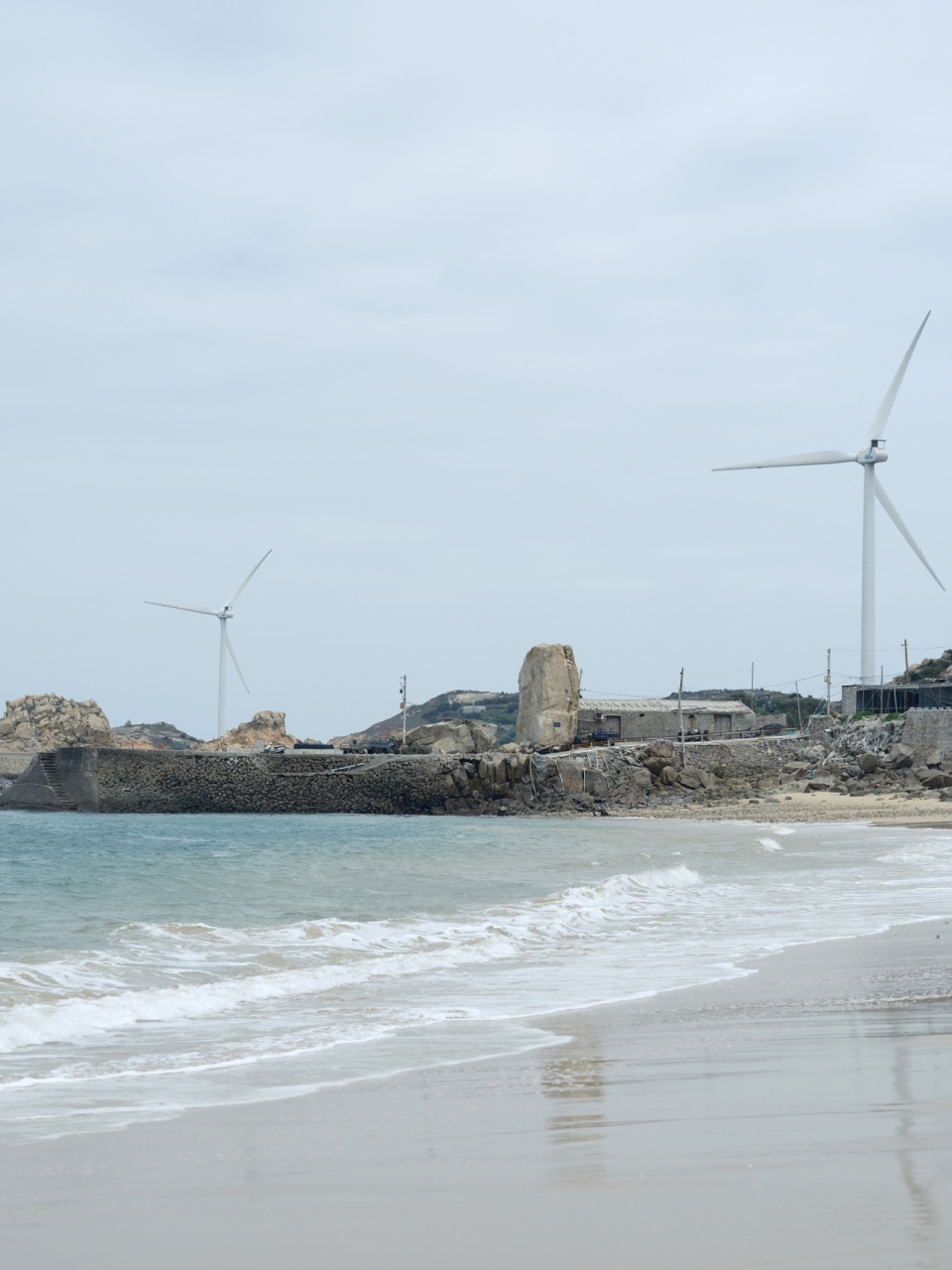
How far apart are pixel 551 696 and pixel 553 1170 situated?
6856cm

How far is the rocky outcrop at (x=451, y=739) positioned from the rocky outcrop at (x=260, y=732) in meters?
37.7

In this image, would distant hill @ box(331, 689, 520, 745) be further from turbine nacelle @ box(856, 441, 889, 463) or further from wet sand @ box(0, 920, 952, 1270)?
wet sand @ box(0, 920, 952, 1270)

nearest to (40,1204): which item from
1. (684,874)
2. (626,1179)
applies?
(626,1179)

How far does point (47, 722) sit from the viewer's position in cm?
9825

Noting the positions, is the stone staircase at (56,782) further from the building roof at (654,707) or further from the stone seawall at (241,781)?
the building roof at (654,707)

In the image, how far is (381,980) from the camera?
37.5 ft

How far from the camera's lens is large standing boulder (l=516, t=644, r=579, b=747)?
2857 inches

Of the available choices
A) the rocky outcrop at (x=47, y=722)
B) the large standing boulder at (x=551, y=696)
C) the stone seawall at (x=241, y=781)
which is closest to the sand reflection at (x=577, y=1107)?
the stone seawall at (x=241, y=781)

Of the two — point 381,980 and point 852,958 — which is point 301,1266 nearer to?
point 381,980

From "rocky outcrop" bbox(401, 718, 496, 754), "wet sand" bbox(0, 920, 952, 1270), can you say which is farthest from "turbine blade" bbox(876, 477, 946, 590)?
"wet sand" bbox(0, 920, 952, 1270)

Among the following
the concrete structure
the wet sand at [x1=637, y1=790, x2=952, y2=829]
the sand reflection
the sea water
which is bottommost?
the wet sand at [x1=637, y1=790, x2=952, y2=829]

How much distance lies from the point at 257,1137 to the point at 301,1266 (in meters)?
1.90

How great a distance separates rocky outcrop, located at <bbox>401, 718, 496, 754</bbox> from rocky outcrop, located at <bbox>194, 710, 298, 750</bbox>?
37679 mm

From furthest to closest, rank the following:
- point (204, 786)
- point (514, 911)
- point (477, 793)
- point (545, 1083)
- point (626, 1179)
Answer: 1. point (204, 786)
2. point (477, 793)
3. point (514, 911)
4. point (545, 1083)
5. point (626, 1179)
